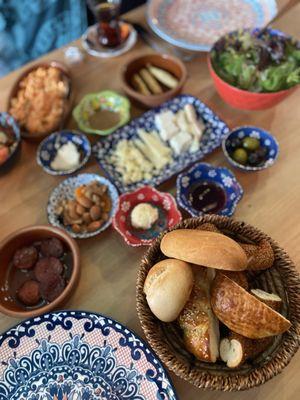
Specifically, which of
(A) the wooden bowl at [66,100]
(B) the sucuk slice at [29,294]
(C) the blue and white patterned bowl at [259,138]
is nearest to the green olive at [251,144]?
(C) the blue and white patterned bowl at [259,138]

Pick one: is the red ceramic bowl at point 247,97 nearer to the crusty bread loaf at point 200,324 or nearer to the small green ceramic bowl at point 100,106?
the small green ceramic bowl at point 100,106

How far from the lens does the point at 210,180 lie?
1.06 meters

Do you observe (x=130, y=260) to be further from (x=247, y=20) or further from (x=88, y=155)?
(x=247, y=20)

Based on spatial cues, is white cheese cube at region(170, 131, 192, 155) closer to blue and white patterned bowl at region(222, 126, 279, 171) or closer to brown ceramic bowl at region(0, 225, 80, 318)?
blue and white patterned bowl at region(222, 126, 279, 171)

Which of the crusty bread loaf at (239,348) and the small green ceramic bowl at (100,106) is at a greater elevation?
the small green ceramic bowl at (100,106)

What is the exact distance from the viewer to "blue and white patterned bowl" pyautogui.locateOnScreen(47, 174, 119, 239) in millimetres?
976

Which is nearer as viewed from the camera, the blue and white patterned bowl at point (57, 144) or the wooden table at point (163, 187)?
the wooden table at point (163, 187)

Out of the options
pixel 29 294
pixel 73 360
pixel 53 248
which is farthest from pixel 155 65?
pixel 73 360

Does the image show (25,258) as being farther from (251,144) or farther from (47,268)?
(251,144)

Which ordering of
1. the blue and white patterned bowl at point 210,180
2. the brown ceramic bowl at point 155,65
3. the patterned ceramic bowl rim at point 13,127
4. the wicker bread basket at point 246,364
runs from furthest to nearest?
1. the brown ceramic bowl at point 155,65
2. the patterned ceramic bowl rim at point 13,127
3. the blue and white patterned bowl at point 210,180
4. the wicker bread basket at point 246,364

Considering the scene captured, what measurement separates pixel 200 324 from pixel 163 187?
482 mm

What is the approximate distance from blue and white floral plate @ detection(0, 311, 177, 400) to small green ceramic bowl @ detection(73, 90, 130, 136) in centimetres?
64

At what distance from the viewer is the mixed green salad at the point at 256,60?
3.66ft

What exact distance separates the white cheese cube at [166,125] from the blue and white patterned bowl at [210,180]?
17 cm
